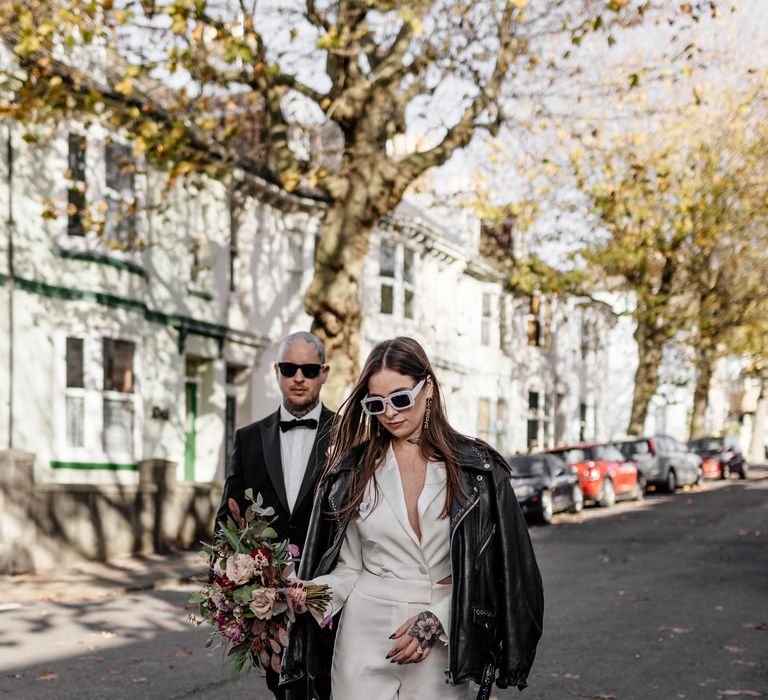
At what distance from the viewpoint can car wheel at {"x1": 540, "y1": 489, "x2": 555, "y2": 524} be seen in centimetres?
2372

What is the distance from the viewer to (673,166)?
31.4 meters

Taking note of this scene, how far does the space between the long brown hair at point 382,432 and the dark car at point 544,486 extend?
18894mm

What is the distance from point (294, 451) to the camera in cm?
554

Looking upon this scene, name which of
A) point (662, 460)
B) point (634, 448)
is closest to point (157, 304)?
point (634, 448)

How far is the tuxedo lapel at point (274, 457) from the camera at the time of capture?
17.7 ft

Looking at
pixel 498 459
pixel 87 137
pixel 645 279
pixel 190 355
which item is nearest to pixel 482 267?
pixel 645 279

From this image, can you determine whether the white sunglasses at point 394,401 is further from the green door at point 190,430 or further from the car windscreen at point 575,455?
the car windscreen at point 575,455

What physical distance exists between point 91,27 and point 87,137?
17.5 feet

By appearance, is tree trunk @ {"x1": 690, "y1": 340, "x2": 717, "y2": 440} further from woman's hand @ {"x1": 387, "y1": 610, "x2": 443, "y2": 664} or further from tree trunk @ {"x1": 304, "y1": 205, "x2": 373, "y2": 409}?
woman's hand @ {"x1": 387, "y1": 610, "x2": 443, "y2": 664}

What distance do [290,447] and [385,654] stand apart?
6.32 ft

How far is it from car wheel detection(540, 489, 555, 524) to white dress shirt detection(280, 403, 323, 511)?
1864 cm

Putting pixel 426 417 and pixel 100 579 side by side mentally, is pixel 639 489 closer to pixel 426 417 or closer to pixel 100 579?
pixel 100 579

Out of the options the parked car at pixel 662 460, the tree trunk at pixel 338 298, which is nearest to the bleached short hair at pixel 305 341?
the tree trunk at pixel 338 298

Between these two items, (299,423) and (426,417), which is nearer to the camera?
(426,417)
